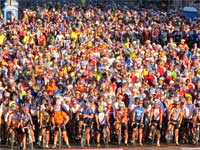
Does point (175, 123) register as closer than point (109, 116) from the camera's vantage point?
No

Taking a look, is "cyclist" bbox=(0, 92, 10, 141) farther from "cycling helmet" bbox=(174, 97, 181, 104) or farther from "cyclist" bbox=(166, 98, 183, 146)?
"cycling helmet" bbox=(174, 97, 181, 104)

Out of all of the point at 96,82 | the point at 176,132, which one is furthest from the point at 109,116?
the point at 96,82

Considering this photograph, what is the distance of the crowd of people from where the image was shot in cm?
2038

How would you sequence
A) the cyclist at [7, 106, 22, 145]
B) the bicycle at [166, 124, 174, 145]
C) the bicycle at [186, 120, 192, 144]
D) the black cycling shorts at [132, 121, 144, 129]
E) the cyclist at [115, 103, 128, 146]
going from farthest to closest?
the bicycle at [186, 120, 192, 144]
the bicycle at [166, 124, 174, 145]
the black cycling shorts at [132, 121, 144, 129]
the cyclist at [115, 103, 128, 146]
the cyclist at [7, 106, 22, 145]

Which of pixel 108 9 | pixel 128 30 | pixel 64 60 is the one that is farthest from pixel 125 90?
pixel 108 9

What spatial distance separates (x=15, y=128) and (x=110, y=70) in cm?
527

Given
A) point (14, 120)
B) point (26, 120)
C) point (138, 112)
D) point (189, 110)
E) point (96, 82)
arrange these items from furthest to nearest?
point (96, 82)
point (189, 110)
point (138, 112)
point (14, 120)
point (26, 120)

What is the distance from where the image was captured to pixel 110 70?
2381 cm

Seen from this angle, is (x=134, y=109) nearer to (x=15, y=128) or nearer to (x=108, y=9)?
(x=15, y=128)

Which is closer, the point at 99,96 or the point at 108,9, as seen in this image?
the point at 99,96

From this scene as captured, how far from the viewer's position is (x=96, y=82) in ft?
74.5

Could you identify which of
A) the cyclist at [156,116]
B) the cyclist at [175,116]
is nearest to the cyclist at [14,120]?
the cyclist at [156,116]

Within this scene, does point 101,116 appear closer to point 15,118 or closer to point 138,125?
point 138,125

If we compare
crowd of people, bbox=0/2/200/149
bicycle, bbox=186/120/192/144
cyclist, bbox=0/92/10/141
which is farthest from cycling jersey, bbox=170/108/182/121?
cyclist, bbox=0/92/10/141
